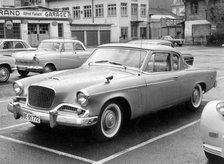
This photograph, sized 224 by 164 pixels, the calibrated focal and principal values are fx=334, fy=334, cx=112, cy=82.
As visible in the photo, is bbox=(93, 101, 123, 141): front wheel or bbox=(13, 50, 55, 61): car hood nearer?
bbox=(93, 101, 123, 141): front wheel

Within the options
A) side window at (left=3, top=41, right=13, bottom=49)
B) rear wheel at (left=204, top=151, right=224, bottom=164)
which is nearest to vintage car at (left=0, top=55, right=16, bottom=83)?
side window at (left=3, top=41, right=13, bottom=49)

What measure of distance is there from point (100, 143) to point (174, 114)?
253cm

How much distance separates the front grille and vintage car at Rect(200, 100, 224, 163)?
2.37 m

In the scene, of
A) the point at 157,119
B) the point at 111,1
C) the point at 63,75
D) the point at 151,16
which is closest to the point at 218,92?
the point at 157,119

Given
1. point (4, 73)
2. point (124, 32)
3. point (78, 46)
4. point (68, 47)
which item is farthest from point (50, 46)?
point (124, 32)

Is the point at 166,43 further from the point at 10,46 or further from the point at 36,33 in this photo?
the point at 36,33

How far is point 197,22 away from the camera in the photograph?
52875 millimetres

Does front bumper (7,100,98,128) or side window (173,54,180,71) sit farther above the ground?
side window (173,54,180,71)

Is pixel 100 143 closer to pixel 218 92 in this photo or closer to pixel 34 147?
pixel 34 147

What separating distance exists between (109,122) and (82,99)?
0.68 meters

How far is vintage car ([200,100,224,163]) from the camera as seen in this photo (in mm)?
3932

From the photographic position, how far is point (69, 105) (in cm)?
511

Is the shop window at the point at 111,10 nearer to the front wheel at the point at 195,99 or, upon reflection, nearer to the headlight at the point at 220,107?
the front wheel at the point at 195,99

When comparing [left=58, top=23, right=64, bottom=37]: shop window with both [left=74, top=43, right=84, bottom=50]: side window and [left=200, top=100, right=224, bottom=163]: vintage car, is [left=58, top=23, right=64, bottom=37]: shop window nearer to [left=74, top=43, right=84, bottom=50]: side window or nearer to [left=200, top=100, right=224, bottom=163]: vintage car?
[left=74, top=43, right=84, bottom=50]: side window
